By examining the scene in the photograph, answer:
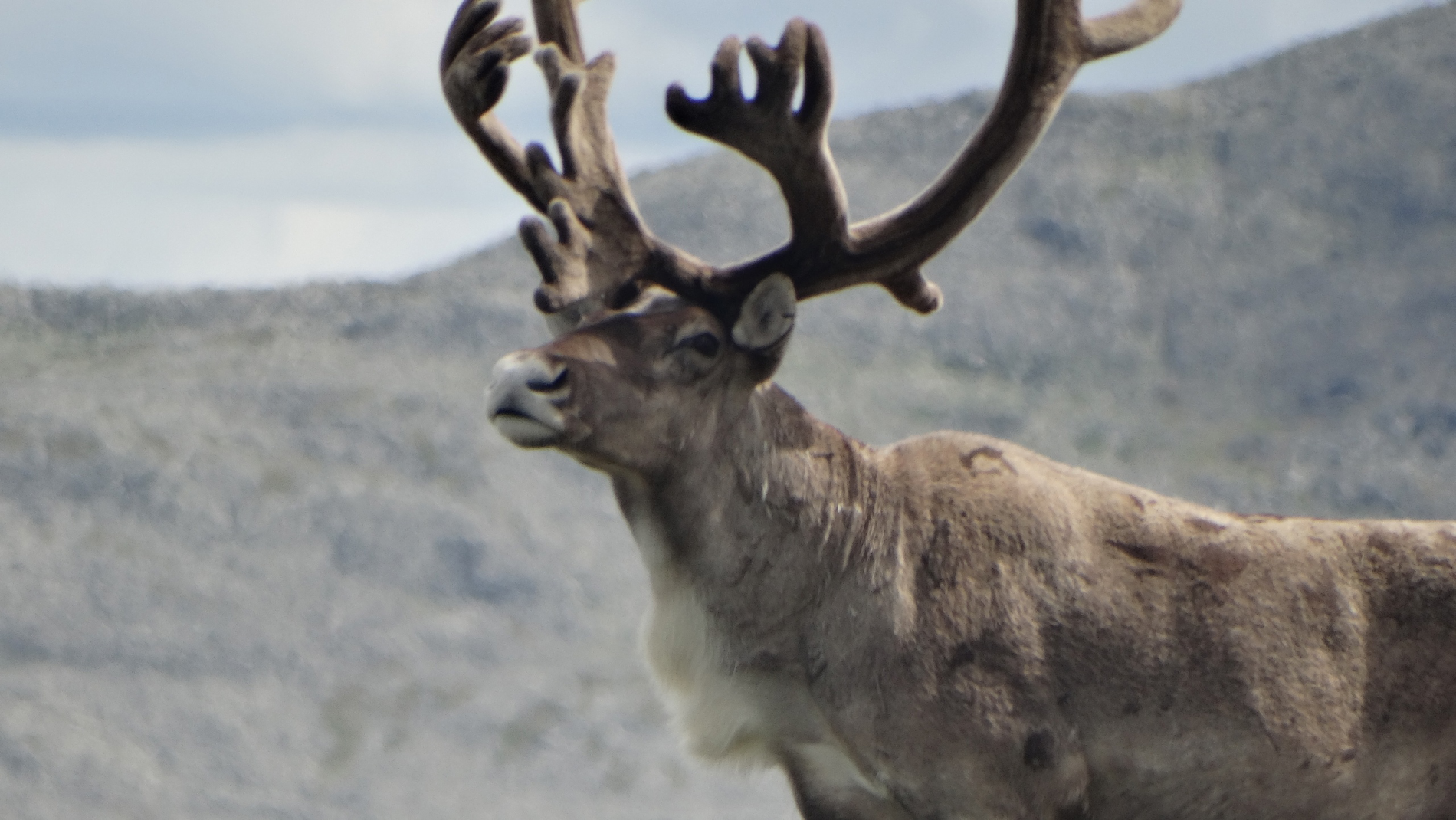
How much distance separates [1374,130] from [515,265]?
84.4 m

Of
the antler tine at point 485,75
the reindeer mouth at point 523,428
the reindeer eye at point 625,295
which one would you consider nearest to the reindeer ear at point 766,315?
the reindeer eye at point 625,295

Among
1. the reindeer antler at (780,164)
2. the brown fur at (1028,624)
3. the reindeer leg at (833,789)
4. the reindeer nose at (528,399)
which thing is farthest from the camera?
the reindeer antler at (780,164)

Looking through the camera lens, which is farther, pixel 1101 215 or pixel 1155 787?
pixel 1101 215

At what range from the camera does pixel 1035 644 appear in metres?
8.36

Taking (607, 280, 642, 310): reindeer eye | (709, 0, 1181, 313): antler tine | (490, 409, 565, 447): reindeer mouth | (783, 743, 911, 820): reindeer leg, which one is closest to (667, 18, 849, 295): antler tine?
(709, 0, 1181, 313): antler tine

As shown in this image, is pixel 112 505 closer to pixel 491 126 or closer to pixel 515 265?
pixel 515 265

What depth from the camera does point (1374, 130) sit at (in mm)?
168625

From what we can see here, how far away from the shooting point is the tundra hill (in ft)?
337

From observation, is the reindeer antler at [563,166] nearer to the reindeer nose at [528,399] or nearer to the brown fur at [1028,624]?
the brown fur at [1028,624]

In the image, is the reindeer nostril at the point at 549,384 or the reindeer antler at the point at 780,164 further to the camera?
the reindeer antler at the point at 780,164

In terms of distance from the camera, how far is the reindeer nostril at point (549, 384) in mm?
7996

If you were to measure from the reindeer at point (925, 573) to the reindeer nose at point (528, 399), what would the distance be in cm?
1

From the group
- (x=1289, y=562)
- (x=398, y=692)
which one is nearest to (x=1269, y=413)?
(x=398, y=692)

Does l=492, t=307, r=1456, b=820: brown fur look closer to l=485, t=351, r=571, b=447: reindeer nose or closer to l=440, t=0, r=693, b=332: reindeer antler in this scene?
l=485, t=351, r=571, b=447: reindeer nose
